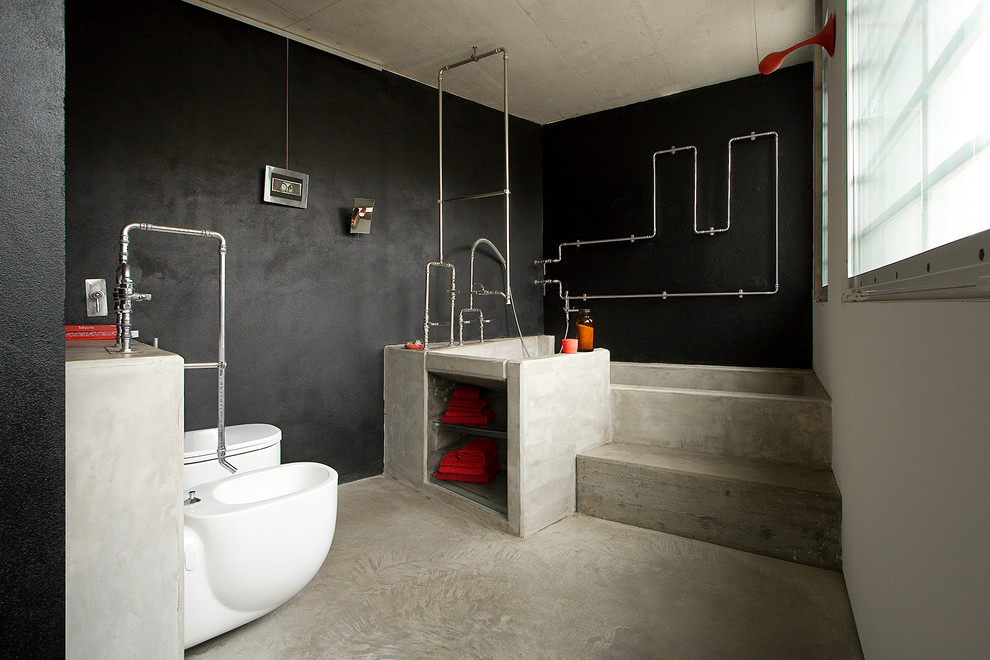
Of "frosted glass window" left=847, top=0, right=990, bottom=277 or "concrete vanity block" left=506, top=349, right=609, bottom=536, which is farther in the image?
"concrete vanity block" left=506, top=349, right=609, bottom=536

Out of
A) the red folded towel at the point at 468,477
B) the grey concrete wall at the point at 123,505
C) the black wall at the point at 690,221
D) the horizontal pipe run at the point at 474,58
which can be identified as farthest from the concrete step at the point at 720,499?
the horizontal pipe run at the point at 474,58

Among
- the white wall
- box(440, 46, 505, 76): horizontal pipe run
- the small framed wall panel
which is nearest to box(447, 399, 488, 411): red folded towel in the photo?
the small framed wall panel

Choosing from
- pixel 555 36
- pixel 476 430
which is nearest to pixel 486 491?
pixel 476 430

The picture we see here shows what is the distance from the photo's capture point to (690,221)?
3318 mm

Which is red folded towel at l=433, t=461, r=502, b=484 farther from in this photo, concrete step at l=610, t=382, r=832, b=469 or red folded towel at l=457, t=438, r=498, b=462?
concrete step at l=610, t=382, r=832, b=469

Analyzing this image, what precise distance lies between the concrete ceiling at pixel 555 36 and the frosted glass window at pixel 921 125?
4.08 feet

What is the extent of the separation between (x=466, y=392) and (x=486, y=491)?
1.69 feet

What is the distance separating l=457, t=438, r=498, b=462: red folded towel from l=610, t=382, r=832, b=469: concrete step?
2.11 feet

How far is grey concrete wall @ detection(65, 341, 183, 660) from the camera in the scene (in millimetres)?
1088

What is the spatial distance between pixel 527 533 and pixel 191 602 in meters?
1.22

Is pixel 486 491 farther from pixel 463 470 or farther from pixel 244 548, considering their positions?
pixel 244 548

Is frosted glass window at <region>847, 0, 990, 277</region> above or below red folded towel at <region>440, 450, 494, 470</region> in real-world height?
above

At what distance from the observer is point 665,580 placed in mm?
1799

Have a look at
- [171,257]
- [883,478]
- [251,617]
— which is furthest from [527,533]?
[171,257]
